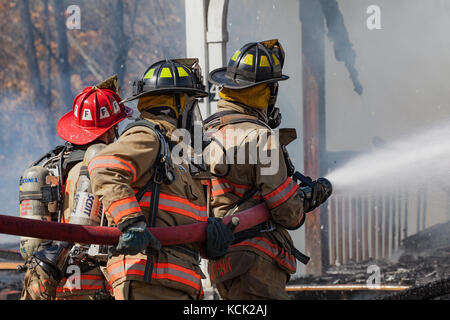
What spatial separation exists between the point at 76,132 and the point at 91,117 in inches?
5.2

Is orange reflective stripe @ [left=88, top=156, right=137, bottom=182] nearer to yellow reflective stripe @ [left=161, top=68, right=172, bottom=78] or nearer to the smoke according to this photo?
yellow reflective stripe @ [left=161, top=68, right=172, bottom=78]

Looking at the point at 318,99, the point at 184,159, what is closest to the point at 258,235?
the point at 184,159

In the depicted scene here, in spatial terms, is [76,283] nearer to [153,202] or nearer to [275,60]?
[153,202]

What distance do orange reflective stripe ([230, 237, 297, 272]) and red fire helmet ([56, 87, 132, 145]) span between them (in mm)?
1163

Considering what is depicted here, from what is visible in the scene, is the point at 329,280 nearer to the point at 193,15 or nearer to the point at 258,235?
the point at 193,15

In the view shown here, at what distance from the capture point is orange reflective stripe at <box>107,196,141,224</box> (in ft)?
9.75

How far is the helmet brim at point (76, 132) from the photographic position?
170 inches

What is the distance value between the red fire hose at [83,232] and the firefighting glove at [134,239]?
0.40ft

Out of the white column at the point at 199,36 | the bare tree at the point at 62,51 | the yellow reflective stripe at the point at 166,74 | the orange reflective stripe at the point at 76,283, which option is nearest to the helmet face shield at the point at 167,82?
the yellow reflective stripe at the point at 166,74

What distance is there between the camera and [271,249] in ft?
13.1

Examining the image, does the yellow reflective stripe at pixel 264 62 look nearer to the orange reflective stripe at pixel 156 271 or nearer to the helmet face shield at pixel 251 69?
→ the helmet face shield at pixel 251 69

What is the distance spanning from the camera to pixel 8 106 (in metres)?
13.4
